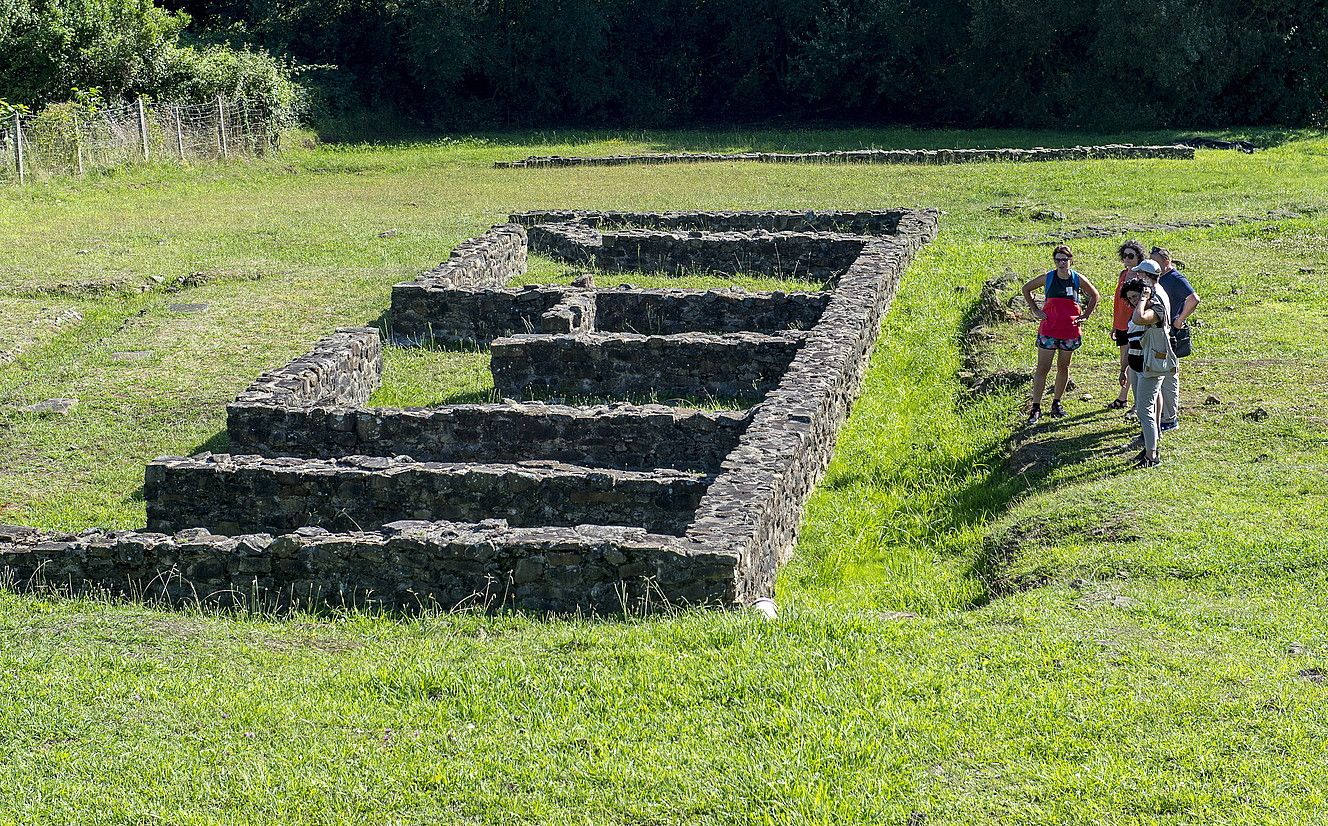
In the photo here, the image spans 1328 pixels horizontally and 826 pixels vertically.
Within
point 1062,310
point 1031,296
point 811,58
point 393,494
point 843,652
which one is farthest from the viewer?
point 811,58

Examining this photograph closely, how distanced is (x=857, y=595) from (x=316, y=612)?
3.39 meters

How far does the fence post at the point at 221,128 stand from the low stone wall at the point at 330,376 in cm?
2015

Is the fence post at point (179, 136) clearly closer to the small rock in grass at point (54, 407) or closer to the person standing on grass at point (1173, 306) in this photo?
the small rock in grass at point (54, 407)

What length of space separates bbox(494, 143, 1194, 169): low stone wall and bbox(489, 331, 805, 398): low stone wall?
60.0ft

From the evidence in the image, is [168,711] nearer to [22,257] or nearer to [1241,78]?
[22,257]

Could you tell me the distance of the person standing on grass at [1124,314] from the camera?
35.2 ft

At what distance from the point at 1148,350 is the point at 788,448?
274cm

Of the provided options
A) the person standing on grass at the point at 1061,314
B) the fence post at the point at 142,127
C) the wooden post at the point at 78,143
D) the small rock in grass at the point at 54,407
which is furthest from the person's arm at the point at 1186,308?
the fence post at the point at 142,127

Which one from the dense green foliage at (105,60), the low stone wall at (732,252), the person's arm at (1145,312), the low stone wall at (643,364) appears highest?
the dense green foliage at (105,60)

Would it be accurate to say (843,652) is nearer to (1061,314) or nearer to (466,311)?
(1061,314)

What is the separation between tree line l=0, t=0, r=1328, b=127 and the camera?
38219 millimetres

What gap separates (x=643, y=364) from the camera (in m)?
14.1

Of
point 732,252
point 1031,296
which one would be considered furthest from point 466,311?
point 1031,296

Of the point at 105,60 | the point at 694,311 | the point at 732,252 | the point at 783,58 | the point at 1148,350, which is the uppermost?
the point at 783,58
